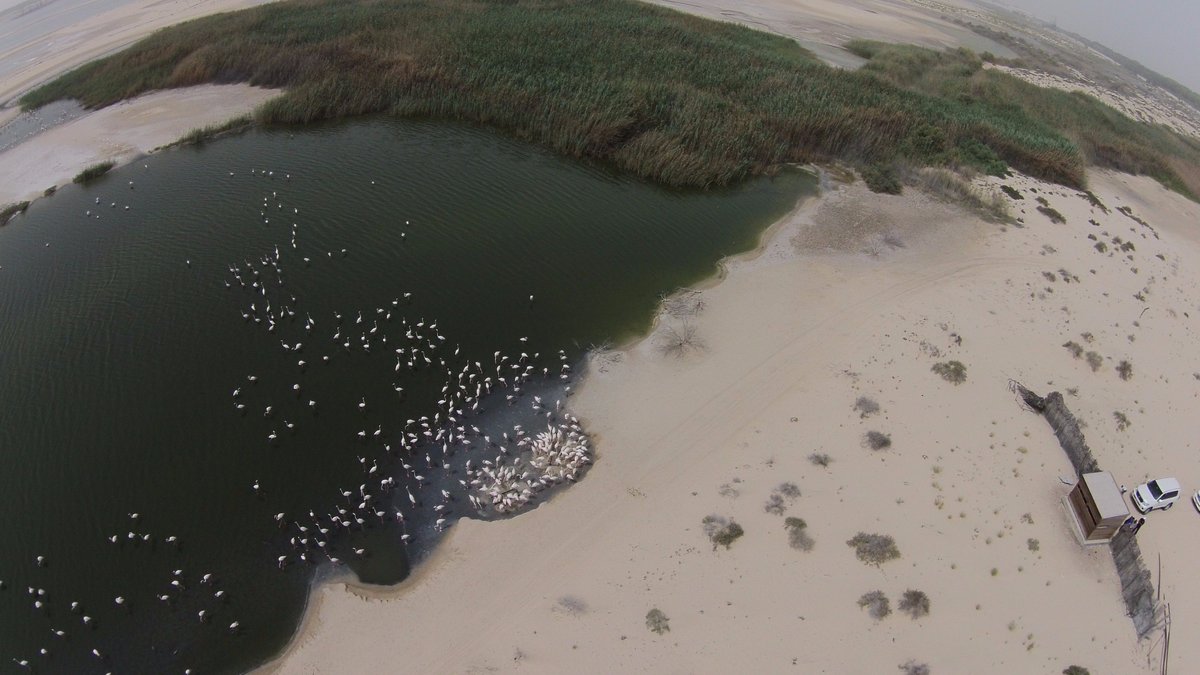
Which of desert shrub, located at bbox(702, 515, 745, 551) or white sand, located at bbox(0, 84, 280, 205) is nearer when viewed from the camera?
desert shrub, located at bbox(702, 515, 745, 551)

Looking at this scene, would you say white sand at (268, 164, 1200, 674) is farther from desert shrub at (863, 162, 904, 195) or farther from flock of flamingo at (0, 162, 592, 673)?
desert shrub at (863, 162, 904, 195)

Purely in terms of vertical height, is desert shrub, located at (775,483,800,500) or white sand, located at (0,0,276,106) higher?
white sand, located at (0,0,276,106)

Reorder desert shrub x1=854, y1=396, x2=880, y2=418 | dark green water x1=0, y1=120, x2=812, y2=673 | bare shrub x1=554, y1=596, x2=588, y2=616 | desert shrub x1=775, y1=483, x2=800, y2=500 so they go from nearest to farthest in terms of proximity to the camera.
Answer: bare shrub x1=554, y1=596, x2=588, y2=616, dark green water x1=0, y1=120, x2=812, y2=673, desert shrub x1=775, y1=483, x2=800, y2=500, desert shrub x1=854, y1=396, x2=880, y2=418

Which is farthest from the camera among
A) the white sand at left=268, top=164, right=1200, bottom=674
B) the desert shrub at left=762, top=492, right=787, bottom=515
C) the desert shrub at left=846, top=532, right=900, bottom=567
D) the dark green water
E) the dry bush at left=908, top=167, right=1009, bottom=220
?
the dry bush at left=908, top=167, right=1009, bottom=220

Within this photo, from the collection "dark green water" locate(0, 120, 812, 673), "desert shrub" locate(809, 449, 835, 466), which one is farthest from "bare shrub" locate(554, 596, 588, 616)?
"desert shrub" locate(809, 449, 835, 466)

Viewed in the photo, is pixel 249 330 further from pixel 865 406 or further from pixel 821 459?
pixel 865 406

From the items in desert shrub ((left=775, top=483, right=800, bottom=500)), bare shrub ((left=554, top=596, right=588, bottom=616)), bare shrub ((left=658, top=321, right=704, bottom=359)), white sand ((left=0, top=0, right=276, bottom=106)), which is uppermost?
white sand ((left=0, top=0, right=276, bottom=106))

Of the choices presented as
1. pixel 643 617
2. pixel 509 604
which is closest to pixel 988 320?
pixel 643 617

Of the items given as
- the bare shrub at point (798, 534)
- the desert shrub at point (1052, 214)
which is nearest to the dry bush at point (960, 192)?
the desert shrub at point (1052, 214)
